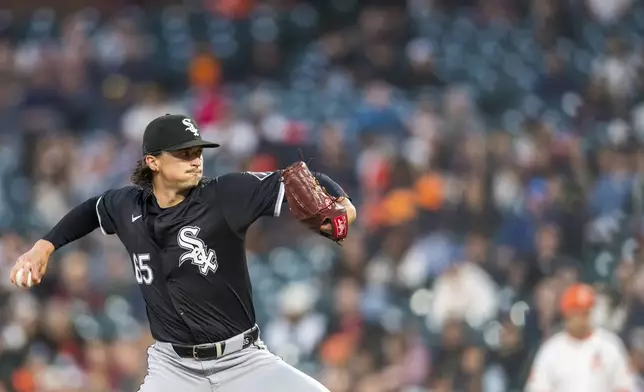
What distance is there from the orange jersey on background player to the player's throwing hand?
4.15 metres

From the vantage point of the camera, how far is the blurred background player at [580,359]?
26.5 ft

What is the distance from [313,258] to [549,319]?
2399mm

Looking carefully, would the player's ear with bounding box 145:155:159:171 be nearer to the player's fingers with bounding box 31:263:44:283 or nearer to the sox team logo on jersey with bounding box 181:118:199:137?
the sox team logo on jersey with bounding box 181:118:199:137

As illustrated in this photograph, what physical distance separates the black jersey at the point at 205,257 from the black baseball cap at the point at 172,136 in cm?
24

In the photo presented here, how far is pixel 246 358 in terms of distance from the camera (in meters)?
5.25

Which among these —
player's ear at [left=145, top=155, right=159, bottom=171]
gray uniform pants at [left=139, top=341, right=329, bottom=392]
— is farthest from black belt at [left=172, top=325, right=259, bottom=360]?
player's ear at [left=145, top=155, right=159, bottom=171]

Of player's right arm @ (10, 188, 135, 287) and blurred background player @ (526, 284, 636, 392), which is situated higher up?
player's right arm @ (10, 188, 135, 287)

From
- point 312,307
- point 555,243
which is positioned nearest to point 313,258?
point 312,307

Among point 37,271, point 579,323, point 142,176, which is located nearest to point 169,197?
point 142,176

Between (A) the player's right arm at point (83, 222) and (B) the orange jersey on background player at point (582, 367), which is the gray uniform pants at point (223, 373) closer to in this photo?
(A) the player's right arm at point (83, 222)

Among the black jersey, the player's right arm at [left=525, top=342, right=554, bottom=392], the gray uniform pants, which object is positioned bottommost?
the player's right arm at [left=525, top=342, right=554, bottom=392]

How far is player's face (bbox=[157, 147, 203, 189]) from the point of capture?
5246 millimetres

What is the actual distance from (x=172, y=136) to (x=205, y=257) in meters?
0.56

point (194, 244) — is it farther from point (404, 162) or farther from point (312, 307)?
point (404, 162)
